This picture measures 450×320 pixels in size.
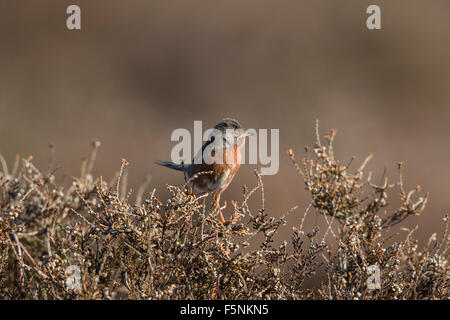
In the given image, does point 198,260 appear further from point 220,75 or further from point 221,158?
point 220,75

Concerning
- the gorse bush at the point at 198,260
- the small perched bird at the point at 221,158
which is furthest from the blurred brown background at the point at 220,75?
the gorse bush at the point at 198,260

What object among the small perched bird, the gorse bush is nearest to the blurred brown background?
the small perched bird

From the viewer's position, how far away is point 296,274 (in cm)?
332

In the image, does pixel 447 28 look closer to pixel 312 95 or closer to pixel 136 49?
pixel 312 95

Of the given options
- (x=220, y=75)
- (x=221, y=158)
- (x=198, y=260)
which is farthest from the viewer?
(x=220, y=75)

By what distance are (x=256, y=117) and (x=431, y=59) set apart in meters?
5.15

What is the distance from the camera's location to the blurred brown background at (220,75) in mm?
14047

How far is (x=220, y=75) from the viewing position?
15.4 m

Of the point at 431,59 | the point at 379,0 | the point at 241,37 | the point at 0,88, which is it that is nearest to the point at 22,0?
the point at 0,88

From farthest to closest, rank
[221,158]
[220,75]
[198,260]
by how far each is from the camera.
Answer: [220,75] < [221,158] < [198,260]

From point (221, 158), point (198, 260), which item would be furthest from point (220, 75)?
point (198, 260)

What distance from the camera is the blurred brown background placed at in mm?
14047

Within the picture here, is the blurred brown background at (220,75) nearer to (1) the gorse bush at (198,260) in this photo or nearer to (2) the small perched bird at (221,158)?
(2) the small perched bird at (221,158)

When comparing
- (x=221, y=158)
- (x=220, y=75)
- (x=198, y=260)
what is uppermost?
(x=220, y=75)
